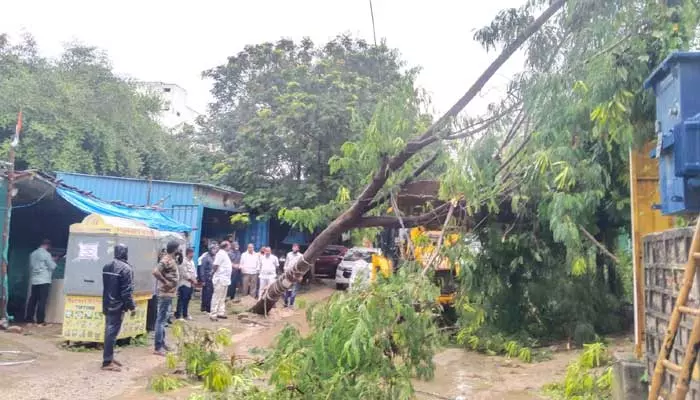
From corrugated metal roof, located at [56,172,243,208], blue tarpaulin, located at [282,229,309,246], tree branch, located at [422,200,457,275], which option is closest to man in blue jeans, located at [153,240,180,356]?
tree branch, located at [422,200,457,275]

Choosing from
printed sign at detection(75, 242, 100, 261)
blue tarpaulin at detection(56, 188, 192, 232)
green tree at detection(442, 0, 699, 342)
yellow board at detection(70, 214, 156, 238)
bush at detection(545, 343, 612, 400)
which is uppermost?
green tree at detection(442, 0, 699, 342)

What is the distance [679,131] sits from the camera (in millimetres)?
3998

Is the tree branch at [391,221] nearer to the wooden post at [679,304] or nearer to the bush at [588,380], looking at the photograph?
the bush at [588,380]

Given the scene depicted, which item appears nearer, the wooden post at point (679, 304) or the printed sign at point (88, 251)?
the wooden post at point (679, 304)

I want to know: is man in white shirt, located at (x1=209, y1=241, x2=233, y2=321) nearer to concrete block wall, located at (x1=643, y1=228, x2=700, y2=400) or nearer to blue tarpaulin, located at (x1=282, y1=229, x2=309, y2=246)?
concrete block wall, located at (x1=643, y1=228, x2=700, y2=400)

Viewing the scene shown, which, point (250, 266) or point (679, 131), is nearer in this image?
point (679, 131)

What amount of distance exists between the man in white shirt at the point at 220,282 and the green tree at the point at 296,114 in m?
7.02

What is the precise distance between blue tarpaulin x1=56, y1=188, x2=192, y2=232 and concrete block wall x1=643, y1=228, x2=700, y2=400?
9.28 m

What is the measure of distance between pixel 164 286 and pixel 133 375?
1.53 metres

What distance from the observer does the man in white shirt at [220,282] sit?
45.6ft

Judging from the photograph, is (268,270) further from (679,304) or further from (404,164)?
(679,304)


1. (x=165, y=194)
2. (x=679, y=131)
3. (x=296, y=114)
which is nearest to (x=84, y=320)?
(x=679, y=131)

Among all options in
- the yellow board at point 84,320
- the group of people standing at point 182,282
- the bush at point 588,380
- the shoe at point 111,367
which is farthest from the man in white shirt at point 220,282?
the bush at point 588,380

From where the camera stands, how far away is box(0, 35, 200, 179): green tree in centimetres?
2033
